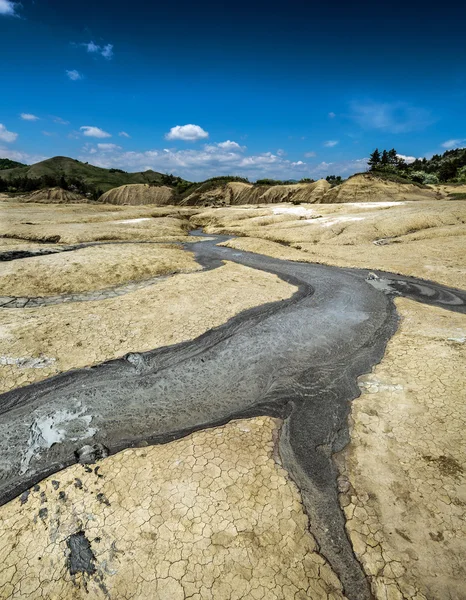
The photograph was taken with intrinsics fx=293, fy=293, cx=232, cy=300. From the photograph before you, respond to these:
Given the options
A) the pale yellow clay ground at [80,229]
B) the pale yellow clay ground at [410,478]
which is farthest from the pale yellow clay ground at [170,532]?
the pale yellow clay ground at [80,229]

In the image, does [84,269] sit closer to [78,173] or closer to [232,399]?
[232,399]

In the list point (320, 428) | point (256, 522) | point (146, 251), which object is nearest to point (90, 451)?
point (256, 522)

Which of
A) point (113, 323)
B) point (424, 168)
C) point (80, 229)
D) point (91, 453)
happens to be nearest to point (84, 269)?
point (113, 323)

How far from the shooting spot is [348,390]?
810 centimetres

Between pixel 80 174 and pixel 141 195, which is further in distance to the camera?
pixel 80 174

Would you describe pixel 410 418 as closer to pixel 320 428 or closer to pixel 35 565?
pixel 320 428

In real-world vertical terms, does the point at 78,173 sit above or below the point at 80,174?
above

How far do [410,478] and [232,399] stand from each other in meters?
4.20

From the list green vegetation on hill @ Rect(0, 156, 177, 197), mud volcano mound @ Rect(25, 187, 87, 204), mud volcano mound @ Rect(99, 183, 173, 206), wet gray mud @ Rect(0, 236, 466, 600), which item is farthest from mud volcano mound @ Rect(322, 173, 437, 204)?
green vegetation on hill @ Rect(0, 156, 177, 197)

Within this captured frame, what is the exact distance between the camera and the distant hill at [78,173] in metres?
147

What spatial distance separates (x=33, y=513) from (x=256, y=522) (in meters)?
3.72

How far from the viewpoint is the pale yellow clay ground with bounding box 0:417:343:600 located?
13.1ft

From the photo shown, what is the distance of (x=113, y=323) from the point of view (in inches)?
454

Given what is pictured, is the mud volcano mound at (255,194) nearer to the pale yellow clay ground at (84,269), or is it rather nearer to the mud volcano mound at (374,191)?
the mud volcano mound at (374,191)
